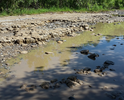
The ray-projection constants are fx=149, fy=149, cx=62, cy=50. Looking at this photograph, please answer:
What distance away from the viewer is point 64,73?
3582mm

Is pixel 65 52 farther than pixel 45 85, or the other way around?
pixel 65 52

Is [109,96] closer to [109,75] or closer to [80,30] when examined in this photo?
[109,75]

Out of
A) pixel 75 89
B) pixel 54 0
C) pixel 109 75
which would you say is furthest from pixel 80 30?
pixel 54 0

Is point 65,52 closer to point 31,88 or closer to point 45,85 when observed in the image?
point 45,85

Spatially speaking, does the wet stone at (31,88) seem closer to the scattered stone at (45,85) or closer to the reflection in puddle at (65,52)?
the scattered stone at (45,85)

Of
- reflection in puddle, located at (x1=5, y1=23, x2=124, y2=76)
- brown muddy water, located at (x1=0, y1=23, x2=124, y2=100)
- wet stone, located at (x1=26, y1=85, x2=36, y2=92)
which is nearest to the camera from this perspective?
brown muddy water, located at (x1=0, y1=23, x2=124, y2=100)

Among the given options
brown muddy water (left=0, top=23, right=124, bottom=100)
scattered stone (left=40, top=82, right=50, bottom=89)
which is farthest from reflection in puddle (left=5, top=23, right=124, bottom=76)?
scattered stone (left=40, top=82, right=50, bottom=89)

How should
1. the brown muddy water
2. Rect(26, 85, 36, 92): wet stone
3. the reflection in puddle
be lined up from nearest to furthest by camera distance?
the brown muddy water → Rect(26, 85, 36, 92): wet stone → the reflection in puddle

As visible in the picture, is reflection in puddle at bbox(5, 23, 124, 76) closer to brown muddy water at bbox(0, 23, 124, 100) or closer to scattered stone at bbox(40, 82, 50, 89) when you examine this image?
brown muddy water at bbox(0, 23, 124, 100)

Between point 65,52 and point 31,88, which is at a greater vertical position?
point 65,52

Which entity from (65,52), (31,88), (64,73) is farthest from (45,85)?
(65,52)

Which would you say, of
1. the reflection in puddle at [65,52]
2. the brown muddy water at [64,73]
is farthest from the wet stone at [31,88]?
the reflection in puddle at [65,52]

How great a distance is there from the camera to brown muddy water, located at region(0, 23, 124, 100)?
274 cm

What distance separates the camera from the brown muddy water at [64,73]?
2744 mm
